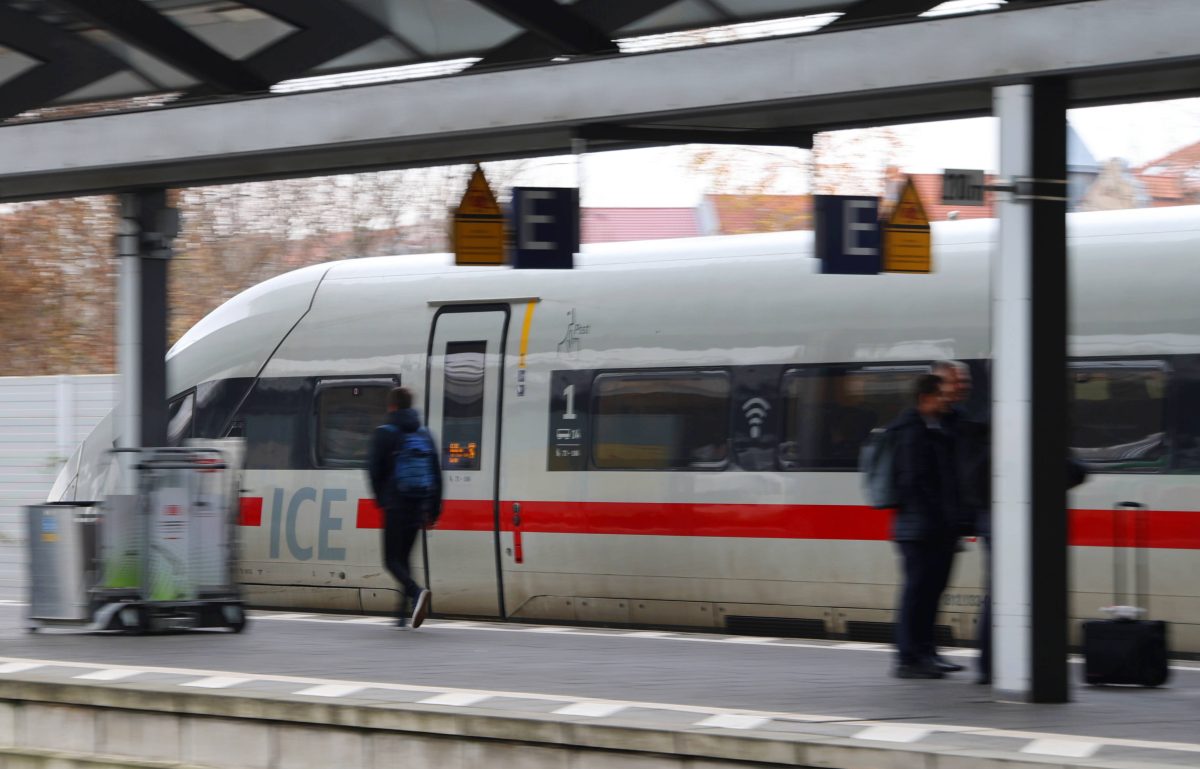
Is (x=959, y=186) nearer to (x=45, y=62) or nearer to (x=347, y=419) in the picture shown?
(x=45, y=62)

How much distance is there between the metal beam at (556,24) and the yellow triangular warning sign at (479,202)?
1.02 m

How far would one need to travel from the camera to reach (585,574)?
12.3 metres

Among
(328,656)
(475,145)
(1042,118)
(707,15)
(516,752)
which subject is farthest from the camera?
(328,656)

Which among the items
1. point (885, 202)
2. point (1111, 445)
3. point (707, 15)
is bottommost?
point (1111, 445)

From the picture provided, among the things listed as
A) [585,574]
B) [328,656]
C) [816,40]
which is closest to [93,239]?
[585,574]

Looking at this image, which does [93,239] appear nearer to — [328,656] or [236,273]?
[236,273]

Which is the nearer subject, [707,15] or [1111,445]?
[707,15]

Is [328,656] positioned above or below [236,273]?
below

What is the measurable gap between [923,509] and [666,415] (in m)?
3.51

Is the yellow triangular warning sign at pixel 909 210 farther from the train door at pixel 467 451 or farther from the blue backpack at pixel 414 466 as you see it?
the train door at pixel 467 451

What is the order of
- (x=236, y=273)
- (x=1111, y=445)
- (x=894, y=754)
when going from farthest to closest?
(x=236, y=273) → (x=1111, y=445) → (x=894, y=754)

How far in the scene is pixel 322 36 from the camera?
9281 mm

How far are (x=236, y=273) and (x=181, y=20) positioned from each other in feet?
→ 73.6

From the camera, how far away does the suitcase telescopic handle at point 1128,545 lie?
405 inches
